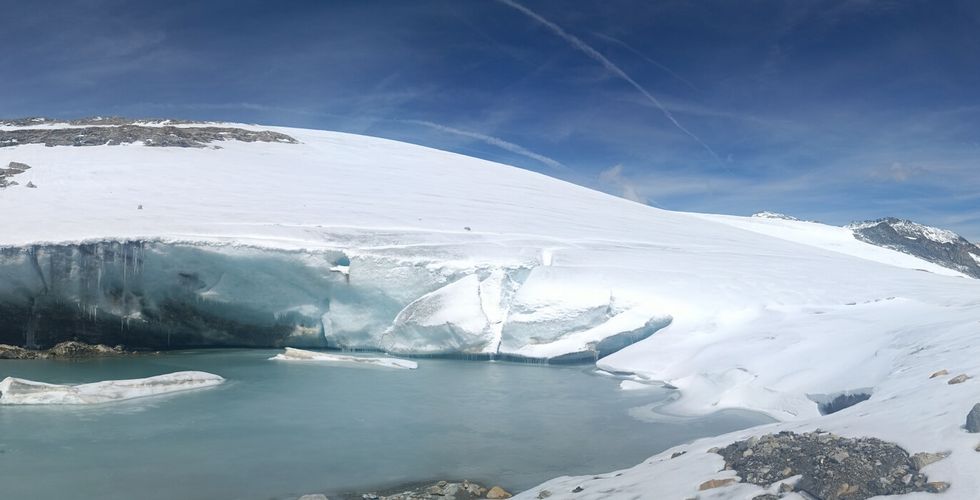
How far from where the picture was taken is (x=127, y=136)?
24.9m

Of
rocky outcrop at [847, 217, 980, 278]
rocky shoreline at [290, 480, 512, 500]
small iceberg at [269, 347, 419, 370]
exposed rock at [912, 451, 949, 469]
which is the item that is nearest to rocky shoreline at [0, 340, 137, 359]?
small iceberg at [269, 347, 419, 370]

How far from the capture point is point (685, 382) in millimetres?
10688

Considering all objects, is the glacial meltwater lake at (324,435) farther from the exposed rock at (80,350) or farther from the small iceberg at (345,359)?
the exposed rock at (80,350)

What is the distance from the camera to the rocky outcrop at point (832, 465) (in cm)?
427

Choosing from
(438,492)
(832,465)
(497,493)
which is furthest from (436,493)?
(832,465)

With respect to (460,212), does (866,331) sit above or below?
below

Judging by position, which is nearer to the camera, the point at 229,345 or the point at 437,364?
the point at 437,364

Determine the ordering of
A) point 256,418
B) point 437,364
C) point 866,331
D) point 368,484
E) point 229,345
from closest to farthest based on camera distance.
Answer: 1. point 368,484
2. point 256,418
3. point 866,331
4. point 437,364
5. point 229,345

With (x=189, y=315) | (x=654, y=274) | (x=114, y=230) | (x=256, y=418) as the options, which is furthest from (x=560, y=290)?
(x=114, y=230)

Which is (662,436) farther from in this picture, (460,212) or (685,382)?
(460,212)

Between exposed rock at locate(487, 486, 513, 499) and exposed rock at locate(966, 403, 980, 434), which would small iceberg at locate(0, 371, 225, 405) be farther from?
exposed rock at locate(966, 403, 980, 434)

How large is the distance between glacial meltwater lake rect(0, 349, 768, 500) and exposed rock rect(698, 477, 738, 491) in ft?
5.96

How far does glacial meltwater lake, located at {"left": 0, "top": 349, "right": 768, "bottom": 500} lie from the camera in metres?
6.39

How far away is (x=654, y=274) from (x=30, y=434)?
11.8 meters
